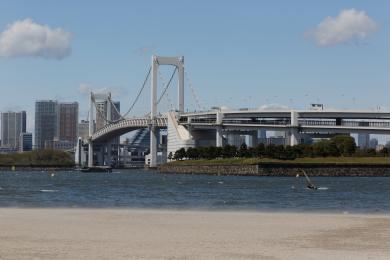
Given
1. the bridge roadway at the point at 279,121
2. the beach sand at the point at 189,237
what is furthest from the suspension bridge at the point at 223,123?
the beach sand at the point at 189,237

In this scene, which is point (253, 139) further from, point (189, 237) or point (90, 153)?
point (189, 237)

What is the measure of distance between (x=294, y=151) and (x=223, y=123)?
20.6 m

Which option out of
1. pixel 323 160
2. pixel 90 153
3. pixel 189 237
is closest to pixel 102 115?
pixel 90 153

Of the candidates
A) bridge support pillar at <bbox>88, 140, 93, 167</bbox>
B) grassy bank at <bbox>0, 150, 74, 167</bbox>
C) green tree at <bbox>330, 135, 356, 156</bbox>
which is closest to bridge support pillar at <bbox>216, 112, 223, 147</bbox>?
green tree at <bbox>330, 135, 356, 156</bbox>

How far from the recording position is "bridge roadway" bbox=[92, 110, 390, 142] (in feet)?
367

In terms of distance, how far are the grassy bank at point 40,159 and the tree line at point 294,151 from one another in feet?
198

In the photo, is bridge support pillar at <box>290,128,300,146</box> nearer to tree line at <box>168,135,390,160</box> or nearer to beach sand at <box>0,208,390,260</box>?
tree line at <box>168,135,390,160</box>

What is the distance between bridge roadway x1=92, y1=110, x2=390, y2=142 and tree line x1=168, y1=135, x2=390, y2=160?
235 cm

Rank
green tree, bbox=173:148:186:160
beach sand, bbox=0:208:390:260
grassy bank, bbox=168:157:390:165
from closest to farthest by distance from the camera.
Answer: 1. beach sand, bbox=0:208:390:260
2. grassy bank, bbox=168:157:390:165
3. green tree, bbox=173:148:186:160

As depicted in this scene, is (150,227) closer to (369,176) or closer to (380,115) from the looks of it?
(369,176)

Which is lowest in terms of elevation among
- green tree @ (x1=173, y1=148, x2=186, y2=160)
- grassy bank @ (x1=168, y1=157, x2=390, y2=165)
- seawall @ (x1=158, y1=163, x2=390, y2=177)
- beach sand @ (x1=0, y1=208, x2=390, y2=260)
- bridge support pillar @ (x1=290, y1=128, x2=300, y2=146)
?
beach sand @ (x1=0, y1=208, x2=390, y2=260)

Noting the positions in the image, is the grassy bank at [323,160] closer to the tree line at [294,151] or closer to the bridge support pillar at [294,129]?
the tree line at [294,151]

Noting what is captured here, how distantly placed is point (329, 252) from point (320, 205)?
22226 millimetres

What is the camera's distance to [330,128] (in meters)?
113
